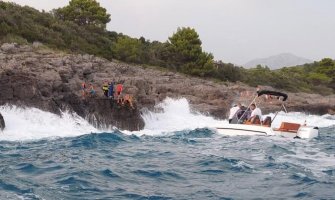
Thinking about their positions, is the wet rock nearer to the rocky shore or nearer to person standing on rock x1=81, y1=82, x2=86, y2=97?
the rocky shore

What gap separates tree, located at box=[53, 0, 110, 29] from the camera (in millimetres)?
72312

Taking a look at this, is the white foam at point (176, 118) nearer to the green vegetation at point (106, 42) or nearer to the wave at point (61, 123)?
the wave at point (61, 123)

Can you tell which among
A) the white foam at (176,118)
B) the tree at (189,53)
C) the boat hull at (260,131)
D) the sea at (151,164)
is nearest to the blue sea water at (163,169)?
the sea at (151,164)

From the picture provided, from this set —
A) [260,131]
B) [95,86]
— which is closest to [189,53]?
[95,86]

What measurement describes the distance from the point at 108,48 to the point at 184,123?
30134mm

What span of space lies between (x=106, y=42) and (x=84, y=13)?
1065 cm

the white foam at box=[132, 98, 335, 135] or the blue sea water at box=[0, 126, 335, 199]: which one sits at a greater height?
the white foam at box=[132, 98, 335, 135]

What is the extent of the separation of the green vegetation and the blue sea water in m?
30.4

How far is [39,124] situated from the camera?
84.2 ft

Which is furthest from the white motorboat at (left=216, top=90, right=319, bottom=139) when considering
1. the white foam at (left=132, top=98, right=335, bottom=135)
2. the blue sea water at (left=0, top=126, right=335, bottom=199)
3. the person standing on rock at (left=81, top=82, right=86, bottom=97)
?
the person standing on rock at (left=81, top=82, right=86, bottom=97)

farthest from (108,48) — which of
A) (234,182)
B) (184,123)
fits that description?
(234,182)

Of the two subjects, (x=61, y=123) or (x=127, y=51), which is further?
(x=127, y=51)

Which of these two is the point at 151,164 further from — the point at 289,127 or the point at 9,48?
the point at 9,48

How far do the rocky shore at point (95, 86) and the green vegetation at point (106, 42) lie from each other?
40.7 feet
